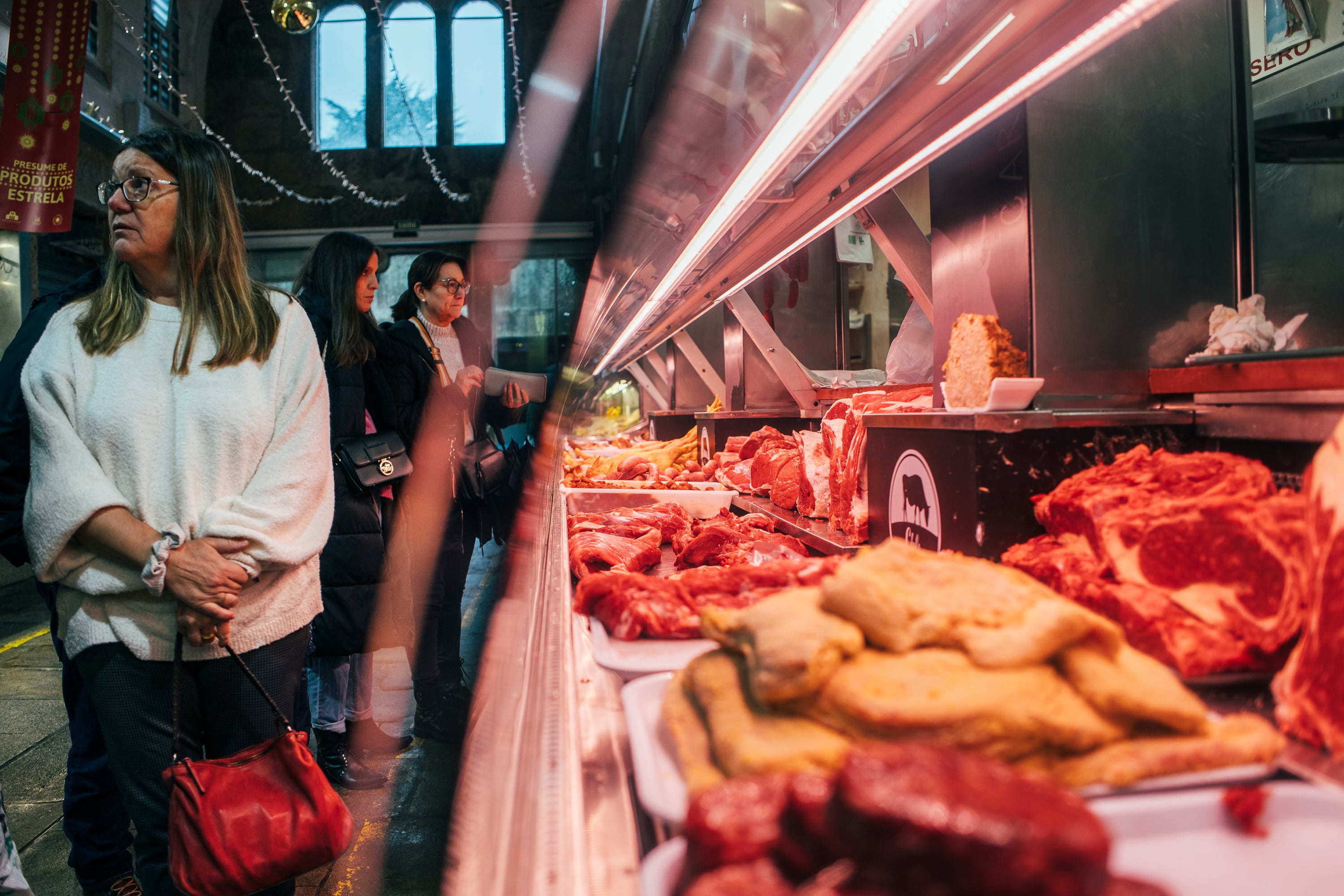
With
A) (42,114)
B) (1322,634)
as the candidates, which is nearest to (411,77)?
Result: (42,114)

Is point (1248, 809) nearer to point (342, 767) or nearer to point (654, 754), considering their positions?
point (654, 754)

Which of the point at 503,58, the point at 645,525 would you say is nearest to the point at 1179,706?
the point at 645,525

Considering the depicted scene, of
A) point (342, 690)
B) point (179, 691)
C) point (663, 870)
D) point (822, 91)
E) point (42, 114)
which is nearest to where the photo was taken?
point (663, 870)

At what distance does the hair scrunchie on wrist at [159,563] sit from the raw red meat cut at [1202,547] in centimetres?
177

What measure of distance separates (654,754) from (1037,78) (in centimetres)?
124

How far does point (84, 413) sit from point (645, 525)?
1538 millimetres

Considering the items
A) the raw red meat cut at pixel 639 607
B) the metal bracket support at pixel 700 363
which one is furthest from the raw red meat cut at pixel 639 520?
the metal bracket support at pixel 700 363

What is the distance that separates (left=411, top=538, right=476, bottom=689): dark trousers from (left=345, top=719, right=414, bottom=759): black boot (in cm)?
27

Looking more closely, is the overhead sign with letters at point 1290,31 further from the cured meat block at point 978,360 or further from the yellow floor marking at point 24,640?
the yellow floor marking at point 24,640

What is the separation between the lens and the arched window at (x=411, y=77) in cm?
1430

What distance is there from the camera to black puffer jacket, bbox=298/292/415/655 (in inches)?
122

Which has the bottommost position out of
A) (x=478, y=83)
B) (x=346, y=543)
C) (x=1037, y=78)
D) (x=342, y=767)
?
(x=342, y=767)

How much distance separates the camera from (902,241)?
264 centimetres

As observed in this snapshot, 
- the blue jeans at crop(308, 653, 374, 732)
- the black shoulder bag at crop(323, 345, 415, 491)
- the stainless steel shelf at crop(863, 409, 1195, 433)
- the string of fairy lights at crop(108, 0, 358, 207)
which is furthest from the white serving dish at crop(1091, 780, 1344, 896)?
the string of fairy lights at crop(108, 0, 358, 207)
